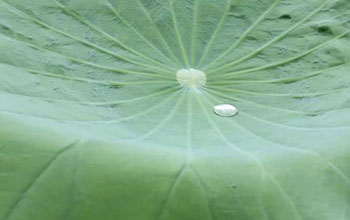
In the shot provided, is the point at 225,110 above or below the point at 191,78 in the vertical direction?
below

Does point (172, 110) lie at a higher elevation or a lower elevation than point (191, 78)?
lower

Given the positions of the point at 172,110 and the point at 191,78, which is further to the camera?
the point at 191,78

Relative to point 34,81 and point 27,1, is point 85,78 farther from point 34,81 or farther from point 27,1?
point 27,1

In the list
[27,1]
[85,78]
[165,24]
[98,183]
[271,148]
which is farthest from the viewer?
[165,24]

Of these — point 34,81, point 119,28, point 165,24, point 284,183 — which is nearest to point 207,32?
point 165,24
